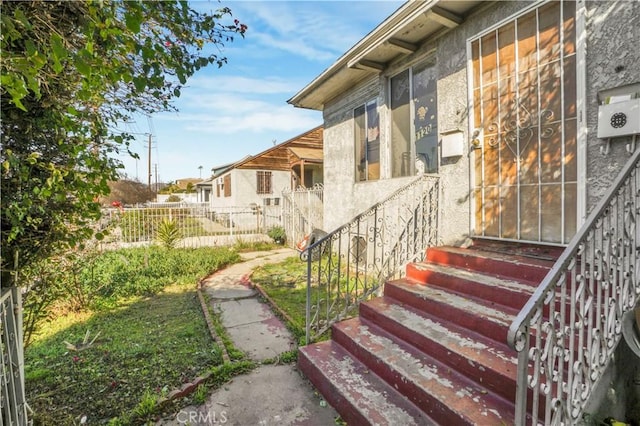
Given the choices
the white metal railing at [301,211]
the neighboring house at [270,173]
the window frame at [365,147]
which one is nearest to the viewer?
the window frame at [365,147]

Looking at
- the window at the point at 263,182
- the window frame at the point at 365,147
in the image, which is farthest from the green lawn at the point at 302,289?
the window at the point at 263,182

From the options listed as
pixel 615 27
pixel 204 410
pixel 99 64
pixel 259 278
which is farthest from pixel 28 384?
pixel 615 27

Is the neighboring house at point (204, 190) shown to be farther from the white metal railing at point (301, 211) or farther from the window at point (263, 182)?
the white metal railing at point (301, 211)

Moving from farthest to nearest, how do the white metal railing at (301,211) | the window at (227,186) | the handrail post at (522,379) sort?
the window at (227,186), the white metal railing at (301,211), the handrail post at (522,379)

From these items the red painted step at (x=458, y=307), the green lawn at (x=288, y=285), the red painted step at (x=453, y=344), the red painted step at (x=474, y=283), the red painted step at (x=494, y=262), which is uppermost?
the red painted step at (x=494, y=262)

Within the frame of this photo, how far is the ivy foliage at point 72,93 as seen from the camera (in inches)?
66.7

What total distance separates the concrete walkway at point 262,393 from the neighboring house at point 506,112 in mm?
234

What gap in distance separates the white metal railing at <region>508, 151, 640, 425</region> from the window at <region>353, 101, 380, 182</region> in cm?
A: 462

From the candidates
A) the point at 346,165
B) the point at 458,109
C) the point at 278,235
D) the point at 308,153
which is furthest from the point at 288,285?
the point at 308,153

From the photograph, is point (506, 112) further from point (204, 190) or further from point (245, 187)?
point (204, 190)

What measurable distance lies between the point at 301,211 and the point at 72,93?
9314 mm

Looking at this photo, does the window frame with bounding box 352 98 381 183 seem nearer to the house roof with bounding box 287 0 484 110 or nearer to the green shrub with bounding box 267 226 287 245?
the house roof with bounding box 287 0 484 110

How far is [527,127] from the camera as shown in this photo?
373 centimetres

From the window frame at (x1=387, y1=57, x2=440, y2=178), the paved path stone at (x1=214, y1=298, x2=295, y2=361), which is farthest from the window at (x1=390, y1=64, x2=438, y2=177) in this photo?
the paved path stone at (x1=214, y1=298, x2=295, y2=361)
